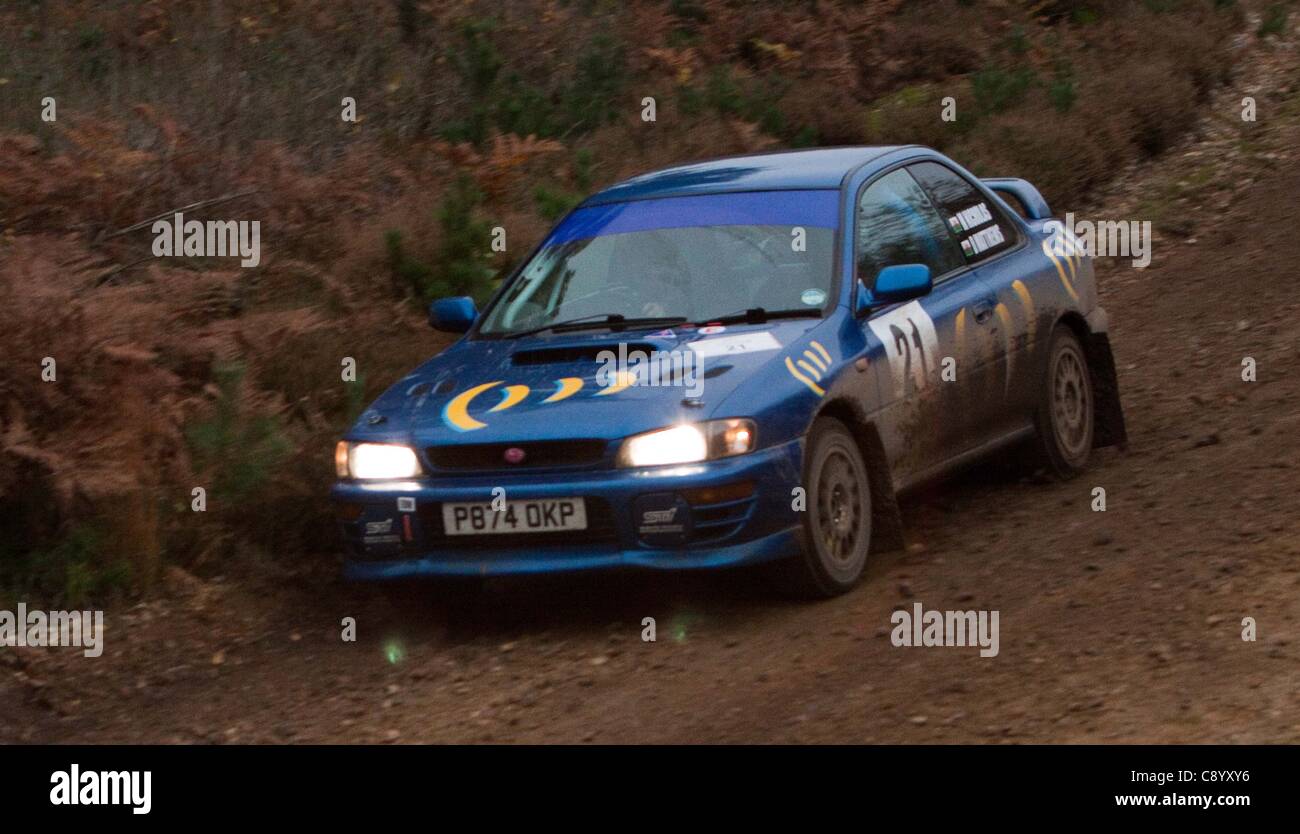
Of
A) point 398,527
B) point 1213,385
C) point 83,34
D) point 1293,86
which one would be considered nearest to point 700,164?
point 398,527

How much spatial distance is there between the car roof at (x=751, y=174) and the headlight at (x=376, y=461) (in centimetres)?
188

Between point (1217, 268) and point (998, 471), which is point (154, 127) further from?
point (1217, 268)

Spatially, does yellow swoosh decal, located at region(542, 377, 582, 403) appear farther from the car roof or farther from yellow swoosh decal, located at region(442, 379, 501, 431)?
the car roof

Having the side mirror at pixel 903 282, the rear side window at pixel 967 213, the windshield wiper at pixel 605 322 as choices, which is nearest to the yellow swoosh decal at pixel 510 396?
the windshield wiper at pixel 605 322

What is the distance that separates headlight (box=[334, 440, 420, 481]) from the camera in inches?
270

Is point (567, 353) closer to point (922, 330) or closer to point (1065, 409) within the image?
point (922, 330)

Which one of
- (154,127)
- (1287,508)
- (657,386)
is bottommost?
(1287,508)

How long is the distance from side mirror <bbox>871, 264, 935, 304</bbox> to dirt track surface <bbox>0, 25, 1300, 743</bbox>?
43.5 inches

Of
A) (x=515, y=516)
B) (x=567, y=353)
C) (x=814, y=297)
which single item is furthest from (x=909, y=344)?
(x=515, y=516)

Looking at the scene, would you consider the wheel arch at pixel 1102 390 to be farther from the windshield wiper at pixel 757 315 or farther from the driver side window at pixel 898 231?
the windshield wiper at pixel 757 315

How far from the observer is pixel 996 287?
8375 mm

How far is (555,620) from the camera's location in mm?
7199

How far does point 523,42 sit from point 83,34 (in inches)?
156
